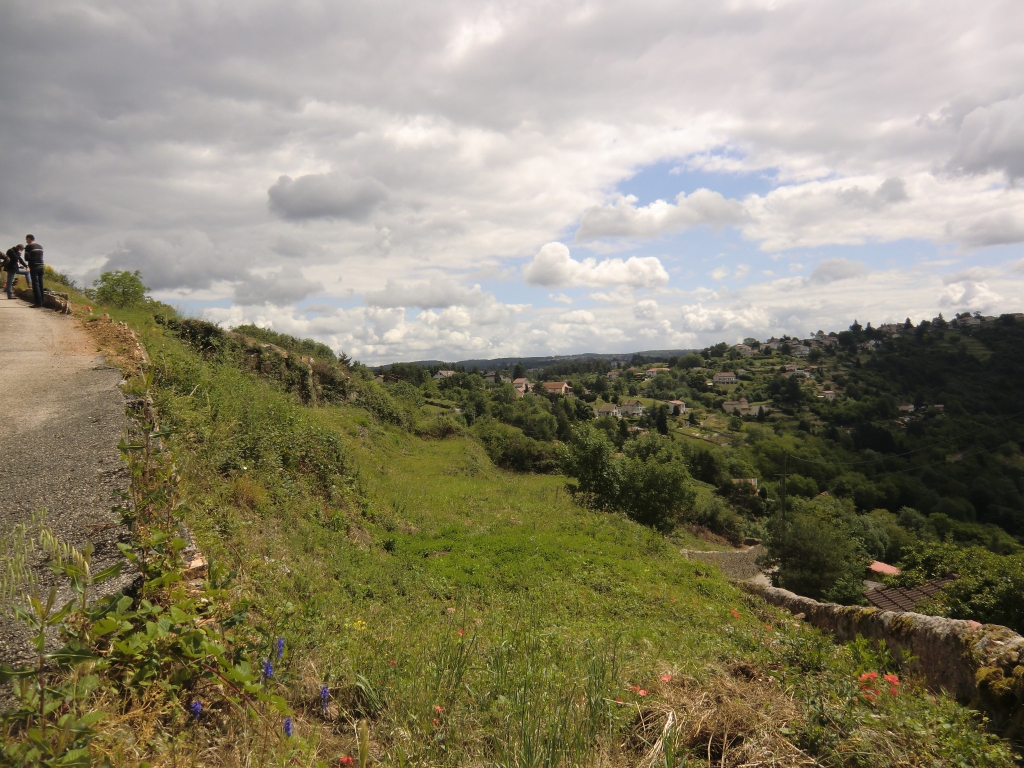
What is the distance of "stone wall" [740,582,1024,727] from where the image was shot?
12.7 feet

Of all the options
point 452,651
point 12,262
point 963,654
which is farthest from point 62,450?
point 12,262

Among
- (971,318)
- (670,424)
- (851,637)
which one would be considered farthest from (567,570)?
(971,318)

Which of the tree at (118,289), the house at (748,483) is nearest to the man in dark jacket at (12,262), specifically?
the tree at (118,289)

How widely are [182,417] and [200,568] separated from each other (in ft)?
16.1

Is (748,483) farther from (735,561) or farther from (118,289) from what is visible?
(118,289)

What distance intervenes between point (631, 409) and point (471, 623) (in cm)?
12064

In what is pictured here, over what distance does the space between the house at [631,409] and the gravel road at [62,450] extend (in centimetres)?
11302

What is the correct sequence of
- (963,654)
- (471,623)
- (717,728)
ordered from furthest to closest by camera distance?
1. (471,623)
2. (963,654)
3. (717,728)

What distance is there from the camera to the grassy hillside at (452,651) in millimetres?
2584

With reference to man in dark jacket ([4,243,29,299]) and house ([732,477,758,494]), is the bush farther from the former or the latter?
house ([732,477,758,494])

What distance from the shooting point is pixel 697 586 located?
38.1ft

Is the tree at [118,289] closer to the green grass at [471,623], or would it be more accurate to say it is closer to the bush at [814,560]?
the green grass at [471,623]

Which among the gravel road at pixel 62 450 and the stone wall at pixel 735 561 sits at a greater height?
the gravel road at pixel 62 450

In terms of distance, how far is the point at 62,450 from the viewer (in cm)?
509
